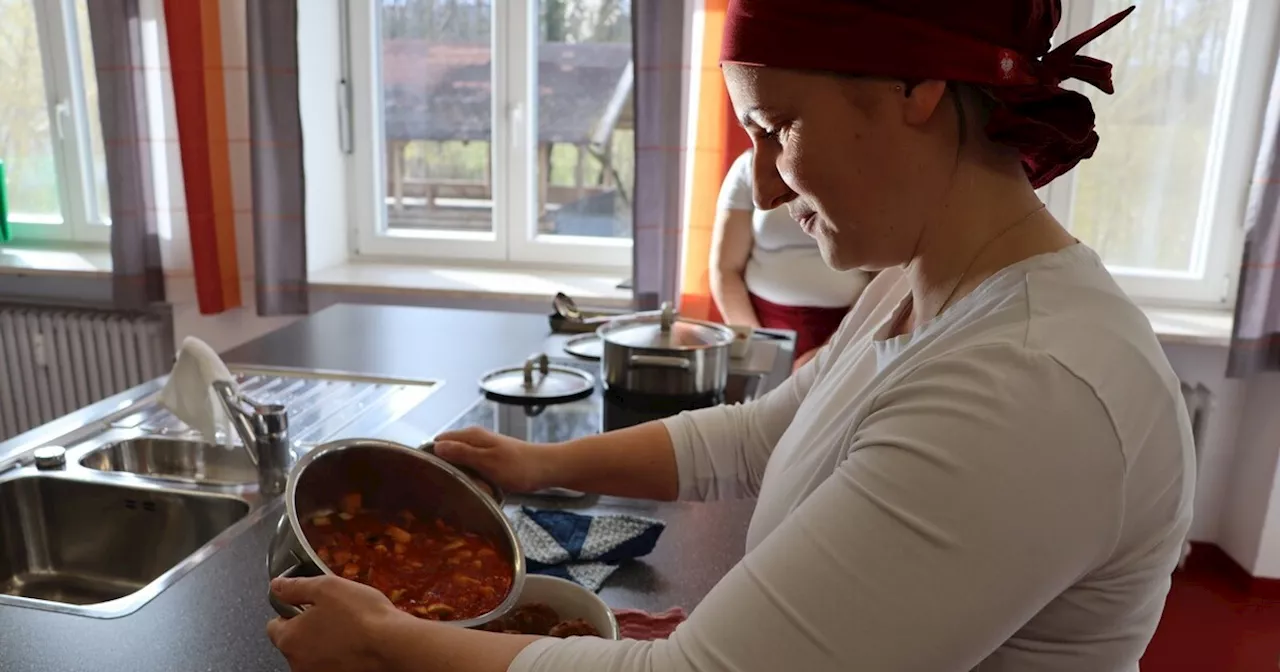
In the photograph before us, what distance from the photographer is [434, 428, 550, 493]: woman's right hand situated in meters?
1.03

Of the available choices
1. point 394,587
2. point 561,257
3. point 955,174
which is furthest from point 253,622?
point 561,257

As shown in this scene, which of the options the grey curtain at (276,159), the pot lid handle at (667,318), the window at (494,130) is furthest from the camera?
the window at (494,130)

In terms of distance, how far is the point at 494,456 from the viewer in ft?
3.41

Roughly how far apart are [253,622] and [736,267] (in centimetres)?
186

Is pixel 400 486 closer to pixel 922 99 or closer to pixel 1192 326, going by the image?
pixel 922 99

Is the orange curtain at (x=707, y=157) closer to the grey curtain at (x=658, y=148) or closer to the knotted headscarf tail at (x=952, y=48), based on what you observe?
the grey curtain at (x=658, y=148)

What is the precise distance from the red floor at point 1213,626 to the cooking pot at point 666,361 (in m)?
1.52

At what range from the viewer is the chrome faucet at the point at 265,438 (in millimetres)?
1267

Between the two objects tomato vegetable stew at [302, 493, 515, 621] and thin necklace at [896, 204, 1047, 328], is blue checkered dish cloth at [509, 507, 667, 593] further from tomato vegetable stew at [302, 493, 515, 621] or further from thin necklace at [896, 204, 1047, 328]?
thin necklace at [896, 204, 1047, 328]

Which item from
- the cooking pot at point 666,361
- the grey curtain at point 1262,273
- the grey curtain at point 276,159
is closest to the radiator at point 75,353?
the grey curtain at point 276,159

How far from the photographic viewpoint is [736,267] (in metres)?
2.61

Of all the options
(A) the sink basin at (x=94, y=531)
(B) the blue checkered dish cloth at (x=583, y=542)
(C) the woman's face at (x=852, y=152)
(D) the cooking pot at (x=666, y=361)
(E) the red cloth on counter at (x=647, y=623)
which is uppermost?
(C) the woman's face at (x=852, y=152)

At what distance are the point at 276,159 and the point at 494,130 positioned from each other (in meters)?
0.68

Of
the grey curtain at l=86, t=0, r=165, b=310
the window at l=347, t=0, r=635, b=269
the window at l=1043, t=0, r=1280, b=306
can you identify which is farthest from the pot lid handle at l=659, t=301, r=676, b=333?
the grey curtain at l=86, t=0, r=165, b=310
